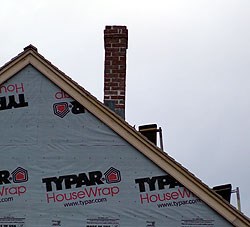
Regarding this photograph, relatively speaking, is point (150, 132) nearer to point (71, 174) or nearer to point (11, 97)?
point (71, 174)

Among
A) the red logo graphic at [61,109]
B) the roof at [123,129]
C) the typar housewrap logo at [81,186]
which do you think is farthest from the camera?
the red logo graphic at [61,109]

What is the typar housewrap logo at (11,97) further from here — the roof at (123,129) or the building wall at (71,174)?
the roof at (123,129)

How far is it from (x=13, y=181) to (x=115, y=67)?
10.6 feet

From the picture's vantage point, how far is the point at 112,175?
1152 cm

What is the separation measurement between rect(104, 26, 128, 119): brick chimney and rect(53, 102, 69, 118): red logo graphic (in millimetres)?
1112

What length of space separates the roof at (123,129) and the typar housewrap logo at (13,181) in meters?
1.68

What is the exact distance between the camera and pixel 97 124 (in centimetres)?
1174

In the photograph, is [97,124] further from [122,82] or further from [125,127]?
[122,82]

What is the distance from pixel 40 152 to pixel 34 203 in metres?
0.94

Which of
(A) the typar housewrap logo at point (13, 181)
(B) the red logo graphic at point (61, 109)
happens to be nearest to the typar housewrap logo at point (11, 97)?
(B) the red logo graphic at point (61, 109)

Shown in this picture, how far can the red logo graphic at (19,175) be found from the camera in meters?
11.4

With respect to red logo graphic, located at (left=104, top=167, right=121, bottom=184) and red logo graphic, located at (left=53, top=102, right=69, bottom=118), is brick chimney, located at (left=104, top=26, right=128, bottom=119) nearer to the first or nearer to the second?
red logo graphic, located at (left=53, top=102, right=69, bottom=118)

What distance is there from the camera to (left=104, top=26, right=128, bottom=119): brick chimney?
41.9 feet

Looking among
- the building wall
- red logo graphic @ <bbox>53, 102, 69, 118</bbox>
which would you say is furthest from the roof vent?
red logo graphic @ <bbox>53, 102, 69, 118</bbox>
